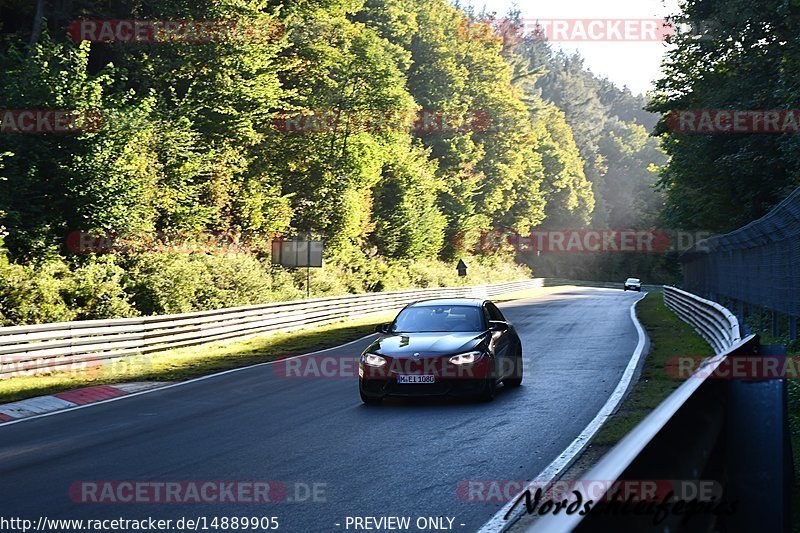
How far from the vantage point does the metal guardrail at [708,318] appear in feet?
46.8

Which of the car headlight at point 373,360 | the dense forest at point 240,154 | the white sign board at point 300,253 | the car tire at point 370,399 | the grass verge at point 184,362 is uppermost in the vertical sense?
the dense forest at point 240,154

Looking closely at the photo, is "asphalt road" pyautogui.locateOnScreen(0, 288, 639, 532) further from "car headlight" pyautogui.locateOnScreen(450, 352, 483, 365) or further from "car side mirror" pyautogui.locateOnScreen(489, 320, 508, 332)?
"car side mirror" pyautogui.locateOnScreen(489, 320, 508, 332)

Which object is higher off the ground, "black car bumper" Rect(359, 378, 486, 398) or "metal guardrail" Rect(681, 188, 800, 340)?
"metal guardrail" Rect(681, 188, 800, 340)

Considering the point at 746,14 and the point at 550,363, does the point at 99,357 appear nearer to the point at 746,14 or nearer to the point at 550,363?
the point at 550,363

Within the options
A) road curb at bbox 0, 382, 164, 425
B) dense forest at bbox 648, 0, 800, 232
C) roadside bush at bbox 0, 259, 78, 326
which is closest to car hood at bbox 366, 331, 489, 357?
road curb at bbox 0, 382, 164, 425

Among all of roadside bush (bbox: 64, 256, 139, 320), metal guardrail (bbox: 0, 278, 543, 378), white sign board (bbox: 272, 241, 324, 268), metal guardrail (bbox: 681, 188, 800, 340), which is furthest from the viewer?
white sign board (bbox: 272, 241, 324, 268)

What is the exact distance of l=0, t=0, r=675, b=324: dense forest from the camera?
2647 centimetres

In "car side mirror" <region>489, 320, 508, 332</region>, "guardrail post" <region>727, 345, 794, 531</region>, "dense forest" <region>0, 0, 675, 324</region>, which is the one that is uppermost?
"dense forest" <region>0, 0, 675, 324</region>

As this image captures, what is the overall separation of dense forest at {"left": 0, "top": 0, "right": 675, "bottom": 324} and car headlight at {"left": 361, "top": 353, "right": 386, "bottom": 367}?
11.2 m

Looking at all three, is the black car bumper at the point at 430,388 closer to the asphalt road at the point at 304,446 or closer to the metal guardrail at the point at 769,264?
the asphalt road at the point at 304,446

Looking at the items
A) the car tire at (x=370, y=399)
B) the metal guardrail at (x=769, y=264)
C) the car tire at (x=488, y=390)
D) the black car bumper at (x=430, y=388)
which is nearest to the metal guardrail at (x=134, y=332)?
the car tire at (x=370, y=399)

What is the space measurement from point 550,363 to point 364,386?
251 inches

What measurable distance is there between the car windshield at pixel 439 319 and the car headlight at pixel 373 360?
1207mm

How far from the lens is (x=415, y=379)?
12.0 meters
